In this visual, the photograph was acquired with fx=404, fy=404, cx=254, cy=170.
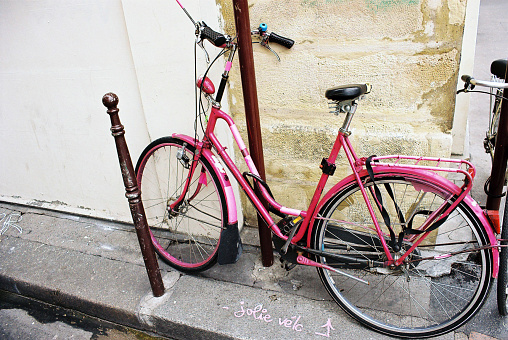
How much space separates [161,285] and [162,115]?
1.20 metres

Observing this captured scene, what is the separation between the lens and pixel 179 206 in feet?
9.64

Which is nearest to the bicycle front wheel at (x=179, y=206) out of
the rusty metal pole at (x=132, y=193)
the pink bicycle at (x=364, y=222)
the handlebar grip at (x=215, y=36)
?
the pink bicycle at (x=364, y=222)

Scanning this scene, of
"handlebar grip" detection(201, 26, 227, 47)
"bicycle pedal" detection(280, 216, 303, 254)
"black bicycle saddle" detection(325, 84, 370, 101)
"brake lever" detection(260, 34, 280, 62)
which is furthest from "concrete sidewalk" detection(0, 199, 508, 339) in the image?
"handlebar grip" detection(201, 26, 227, 47)

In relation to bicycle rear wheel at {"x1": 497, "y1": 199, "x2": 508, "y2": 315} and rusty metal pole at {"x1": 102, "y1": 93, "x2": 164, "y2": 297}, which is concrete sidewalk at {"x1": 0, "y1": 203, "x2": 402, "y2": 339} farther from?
bicycle rear wheel at {"x1": 497, "y1": 199, "x2": 508, "y2": 315}

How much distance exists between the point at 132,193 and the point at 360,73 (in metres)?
1.57

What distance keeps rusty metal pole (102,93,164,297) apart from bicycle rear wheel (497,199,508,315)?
2.05 metres

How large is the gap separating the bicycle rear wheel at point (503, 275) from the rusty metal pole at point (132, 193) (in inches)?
80.7

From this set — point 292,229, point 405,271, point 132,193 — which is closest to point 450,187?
point 405,271

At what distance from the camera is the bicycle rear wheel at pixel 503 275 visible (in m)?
2.15

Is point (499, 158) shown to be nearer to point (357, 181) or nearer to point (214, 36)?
point (357, 181)

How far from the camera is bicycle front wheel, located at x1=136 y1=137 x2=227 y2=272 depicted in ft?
9.39

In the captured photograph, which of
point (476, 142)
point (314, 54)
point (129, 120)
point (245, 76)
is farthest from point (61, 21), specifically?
point (476, 142)

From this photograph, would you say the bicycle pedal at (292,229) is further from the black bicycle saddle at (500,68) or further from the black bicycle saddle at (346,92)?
the black bicycle saddle at (500,68)

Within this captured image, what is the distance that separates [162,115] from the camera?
2957 mm
